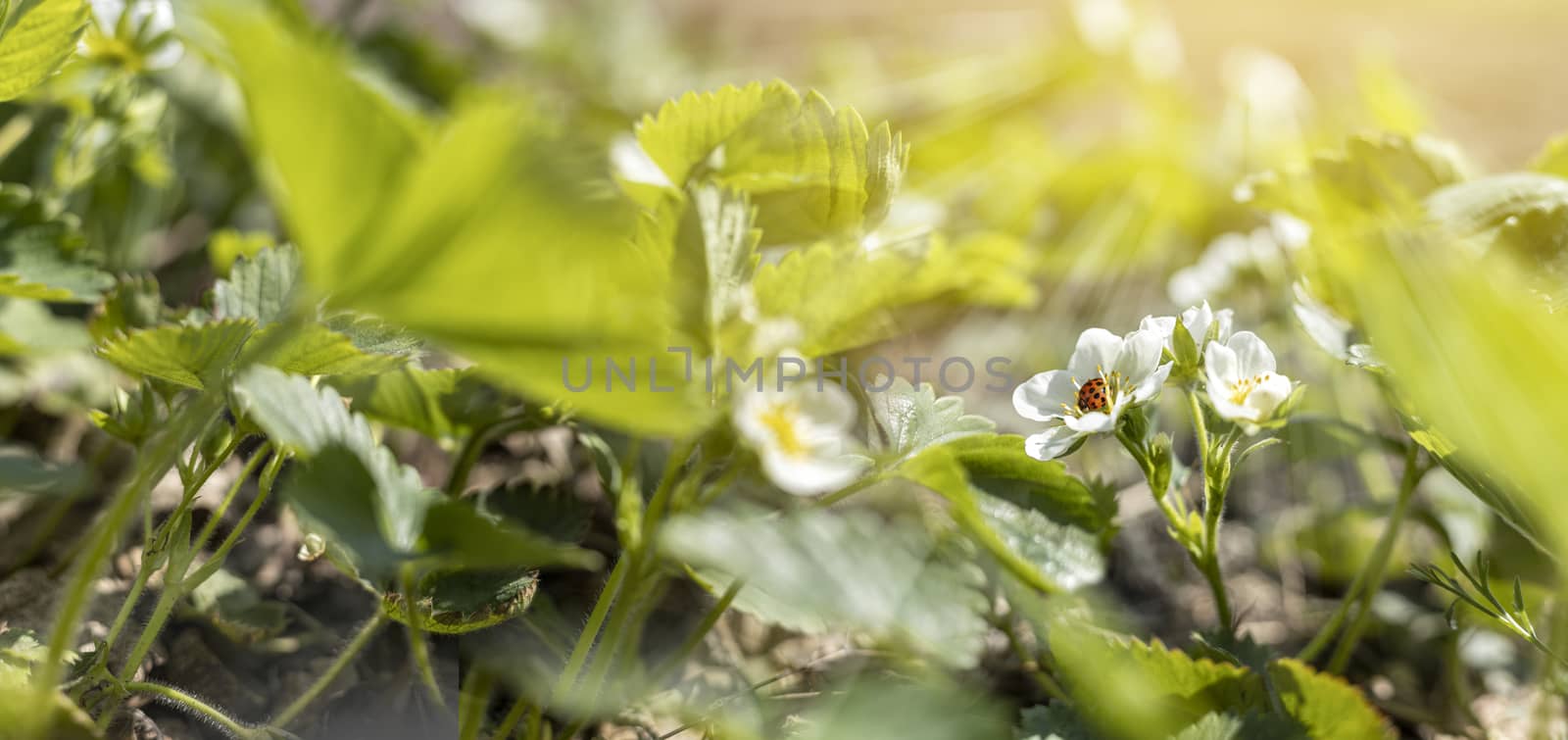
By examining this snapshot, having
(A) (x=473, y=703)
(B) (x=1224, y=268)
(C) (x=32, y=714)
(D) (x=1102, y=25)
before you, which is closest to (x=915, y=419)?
(A) (x=473, y=703)

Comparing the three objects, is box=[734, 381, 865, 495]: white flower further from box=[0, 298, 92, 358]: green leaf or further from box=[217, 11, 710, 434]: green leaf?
box=[0, 298, 92, 358]: green leaf

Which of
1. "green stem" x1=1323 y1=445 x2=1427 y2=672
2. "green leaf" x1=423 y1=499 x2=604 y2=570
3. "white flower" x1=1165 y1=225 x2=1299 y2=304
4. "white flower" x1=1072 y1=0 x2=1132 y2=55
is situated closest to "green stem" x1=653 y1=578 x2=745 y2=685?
"green leaf" x1=423 y1=499 x2=604 y2=570

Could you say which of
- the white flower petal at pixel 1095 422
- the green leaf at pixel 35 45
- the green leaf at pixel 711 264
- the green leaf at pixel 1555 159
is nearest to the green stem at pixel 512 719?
the green leaf at pixel 711 264

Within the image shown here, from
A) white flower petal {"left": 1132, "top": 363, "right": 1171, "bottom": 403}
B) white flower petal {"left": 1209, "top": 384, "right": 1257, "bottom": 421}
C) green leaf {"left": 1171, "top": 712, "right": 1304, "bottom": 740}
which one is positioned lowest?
green leaf {"left": 1171, "top": 712, "right": 1304, "bottom": 740}

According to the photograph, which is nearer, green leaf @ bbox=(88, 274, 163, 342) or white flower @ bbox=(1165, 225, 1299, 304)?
green leaf @ bbox=(88, 274, 163, 342)

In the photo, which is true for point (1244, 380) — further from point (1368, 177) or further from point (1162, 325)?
point (1368, 177)

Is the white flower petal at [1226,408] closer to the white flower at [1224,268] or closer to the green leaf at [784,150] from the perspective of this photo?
the green leaf at [784,150]

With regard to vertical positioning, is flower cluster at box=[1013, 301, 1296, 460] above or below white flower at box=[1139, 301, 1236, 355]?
below
